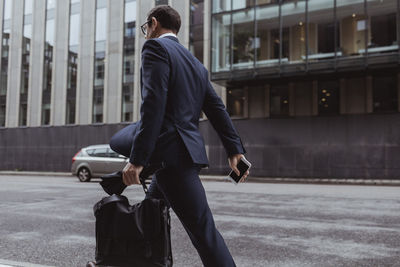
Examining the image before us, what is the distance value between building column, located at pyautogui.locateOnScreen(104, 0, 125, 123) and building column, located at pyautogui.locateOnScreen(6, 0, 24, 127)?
810cm

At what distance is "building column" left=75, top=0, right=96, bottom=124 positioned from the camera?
27.4m

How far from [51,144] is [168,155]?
92.0 feet

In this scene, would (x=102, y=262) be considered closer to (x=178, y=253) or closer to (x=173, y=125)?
(x=173, y=125)

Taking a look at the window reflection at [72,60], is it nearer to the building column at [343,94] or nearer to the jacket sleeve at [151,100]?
the building column at [343,94]

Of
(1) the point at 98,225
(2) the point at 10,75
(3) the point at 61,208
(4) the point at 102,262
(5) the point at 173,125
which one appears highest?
(2) the point at 10,75

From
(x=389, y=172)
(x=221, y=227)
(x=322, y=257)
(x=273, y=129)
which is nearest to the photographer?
(x=322, y=257)

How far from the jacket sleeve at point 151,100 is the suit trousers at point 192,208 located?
0.19m

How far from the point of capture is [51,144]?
28.4m

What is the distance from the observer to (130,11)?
26.6m

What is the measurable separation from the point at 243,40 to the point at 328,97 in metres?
5.32

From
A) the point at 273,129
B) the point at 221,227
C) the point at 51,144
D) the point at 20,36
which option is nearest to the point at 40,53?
the point at 20,36

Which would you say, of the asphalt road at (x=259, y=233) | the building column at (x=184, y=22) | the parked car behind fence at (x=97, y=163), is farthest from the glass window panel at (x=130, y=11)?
the asphalt road at (x=259, y=233)

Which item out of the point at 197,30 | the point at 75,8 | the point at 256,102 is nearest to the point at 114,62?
the point at 75,8

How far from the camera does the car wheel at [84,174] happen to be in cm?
1809
